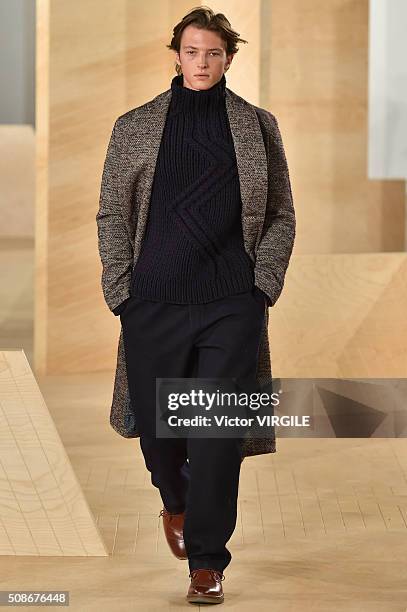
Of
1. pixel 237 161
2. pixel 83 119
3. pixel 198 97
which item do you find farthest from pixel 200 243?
pixel 83 119

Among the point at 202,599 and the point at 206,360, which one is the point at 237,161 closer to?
the point at 206,360

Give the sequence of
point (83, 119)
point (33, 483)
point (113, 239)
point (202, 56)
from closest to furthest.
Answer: point (202, 56)
point (113, 239)
point (33, 483)
point (83, 119)

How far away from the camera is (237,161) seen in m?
3.31

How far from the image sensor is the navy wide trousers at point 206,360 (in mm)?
3273

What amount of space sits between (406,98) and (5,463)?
4.09 meters

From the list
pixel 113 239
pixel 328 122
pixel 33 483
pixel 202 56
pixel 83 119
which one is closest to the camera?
pixel 202 56

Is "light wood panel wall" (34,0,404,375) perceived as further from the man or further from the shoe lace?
the shoe lace

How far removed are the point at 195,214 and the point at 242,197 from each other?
0.12 meters

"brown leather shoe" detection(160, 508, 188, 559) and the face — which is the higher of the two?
the face

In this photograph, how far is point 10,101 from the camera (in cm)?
1638

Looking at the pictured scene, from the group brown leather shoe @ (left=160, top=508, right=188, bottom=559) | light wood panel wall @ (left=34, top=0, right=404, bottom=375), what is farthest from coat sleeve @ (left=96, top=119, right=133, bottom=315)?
light wood panel wall @ (left=34, top=0, right=404, bottom=375)

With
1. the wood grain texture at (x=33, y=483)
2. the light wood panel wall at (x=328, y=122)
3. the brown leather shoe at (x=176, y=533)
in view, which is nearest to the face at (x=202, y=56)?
the wood grain texture at (x=33, y=483)

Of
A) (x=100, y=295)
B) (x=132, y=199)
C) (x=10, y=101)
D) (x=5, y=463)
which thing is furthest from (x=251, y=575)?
(x=10, y=101)

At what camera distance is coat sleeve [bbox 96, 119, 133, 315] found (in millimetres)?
3396
